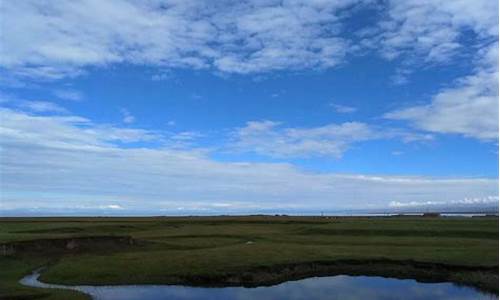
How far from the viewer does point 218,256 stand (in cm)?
4762

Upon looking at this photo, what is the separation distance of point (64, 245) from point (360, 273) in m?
32.0

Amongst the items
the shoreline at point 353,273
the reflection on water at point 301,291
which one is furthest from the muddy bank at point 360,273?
the reflection on water at point 301,291

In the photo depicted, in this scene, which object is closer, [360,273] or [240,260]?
[360,273]

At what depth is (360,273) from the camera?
44719 mm

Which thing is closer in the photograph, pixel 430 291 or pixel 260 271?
pixel 430 291

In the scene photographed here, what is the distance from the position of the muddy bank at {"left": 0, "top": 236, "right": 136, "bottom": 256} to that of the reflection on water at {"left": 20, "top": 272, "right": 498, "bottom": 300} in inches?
525

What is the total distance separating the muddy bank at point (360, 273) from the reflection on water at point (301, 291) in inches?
43.3

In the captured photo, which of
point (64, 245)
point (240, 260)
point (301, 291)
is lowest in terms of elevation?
point (301, 291)

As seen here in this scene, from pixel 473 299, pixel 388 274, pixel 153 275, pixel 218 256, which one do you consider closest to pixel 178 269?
pixel 153 275

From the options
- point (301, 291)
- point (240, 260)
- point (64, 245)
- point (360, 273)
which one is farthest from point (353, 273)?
point (64, 245)

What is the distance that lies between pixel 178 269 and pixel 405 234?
1432 inches

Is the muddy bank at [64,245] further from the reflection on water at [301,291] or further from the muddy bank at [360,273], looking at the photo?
the muddy bank at [360,273]

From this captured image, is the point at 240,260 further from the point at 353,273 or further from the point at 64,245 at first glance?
the point at 64,245

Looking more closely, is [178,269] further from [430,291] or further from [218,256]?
[430,291]
